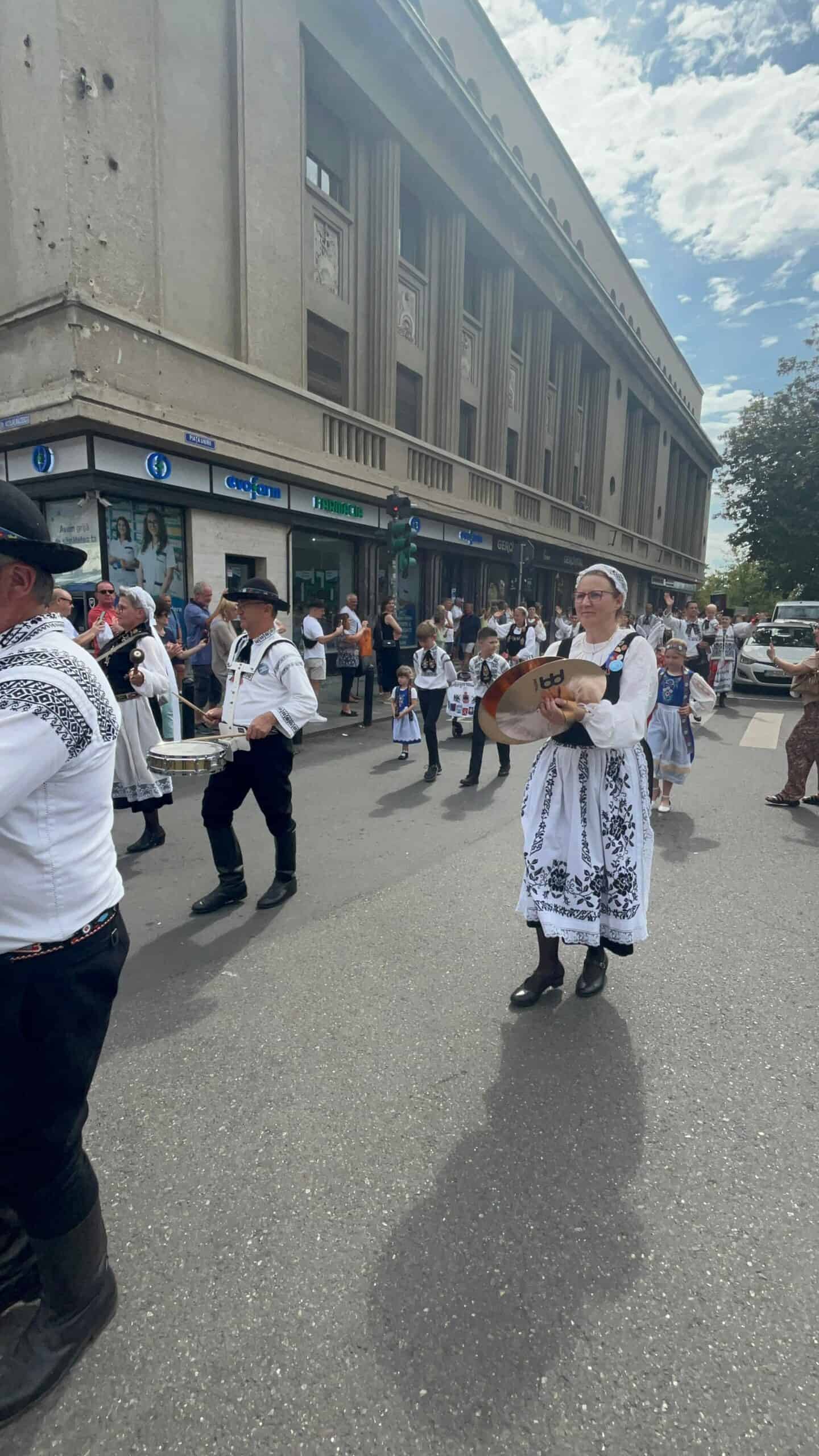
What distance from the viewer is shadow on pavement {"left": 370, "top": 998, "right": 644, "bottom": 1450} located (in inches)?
67.8

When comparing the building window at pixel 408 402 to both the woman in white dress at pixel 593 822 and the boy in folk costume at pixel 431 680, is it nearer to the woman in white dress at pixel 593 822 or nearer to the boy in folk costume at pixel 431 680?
the boy in folk costume at pixel 431 680

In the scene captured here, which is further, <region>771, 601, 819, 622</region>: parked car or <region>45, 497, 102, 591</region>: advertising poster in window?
<region>771, 601, 819, 622</region>: parked car

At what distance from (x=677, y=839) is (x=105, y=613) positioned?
18.2 ft

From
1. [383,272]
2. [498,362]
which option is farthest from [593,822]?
[498,362]

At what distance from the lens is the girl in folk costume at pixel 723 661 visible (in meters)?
15.8

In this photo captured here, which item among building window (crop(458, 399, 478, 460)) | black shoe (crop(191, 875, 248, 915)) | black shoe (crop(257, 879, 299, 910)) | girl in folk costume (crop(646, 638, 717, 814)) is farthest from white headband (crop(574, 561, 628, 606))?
building window (crop(458, 399, 478, 460))

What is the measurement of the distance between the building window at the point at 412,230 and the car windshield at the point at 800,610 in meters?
15.0

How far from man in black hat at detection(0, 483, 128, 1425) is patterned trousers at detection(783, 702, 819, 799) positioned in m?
7.29

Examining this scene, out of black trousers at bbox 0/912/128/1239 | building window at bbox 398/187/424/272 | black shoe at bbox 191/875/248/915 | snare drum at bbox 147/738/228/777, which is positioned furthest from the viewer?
building window at bbox 398/187/424/272

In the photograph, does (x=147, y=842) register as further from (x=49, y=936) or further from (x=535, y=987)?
(x=49, y=936)

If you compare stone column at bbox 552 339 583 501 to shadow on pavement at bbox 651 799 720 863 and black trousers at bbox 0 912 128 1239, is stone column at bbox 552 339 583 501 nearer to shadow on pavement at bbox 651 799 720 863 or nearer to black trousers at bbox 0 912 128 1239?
shadow on pavement at bbox 651 799 720 863

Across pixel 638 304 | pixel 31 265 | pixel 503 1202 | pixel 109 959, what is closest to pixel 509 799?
pixel 503 1202

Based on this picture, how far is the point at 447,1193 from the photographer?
2289 millimetres

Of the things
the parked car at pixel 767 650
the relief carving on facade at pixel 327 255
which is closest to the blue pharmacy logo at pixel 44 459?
the relief carving on facade at pixel 327 255
